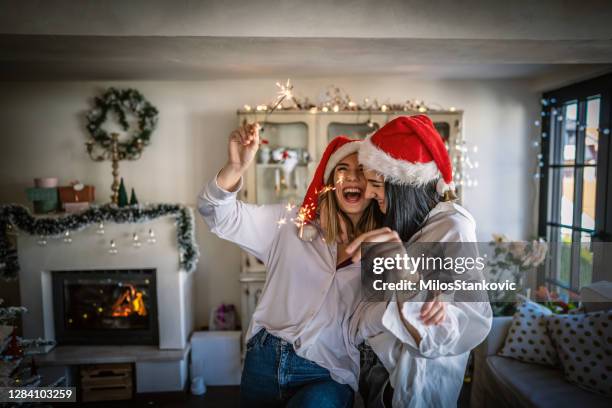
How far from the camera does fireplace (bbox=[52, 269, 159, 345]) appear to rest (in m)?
2.79

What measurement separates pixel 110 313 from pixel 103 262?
0.43 meters

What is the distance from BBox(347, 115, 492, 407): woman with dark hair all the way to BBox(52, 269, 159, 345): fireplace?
6.87 ft

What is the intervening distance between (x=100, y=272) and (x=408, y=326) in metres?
2.53

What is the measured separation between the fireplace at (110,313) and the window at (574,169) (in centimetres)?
272

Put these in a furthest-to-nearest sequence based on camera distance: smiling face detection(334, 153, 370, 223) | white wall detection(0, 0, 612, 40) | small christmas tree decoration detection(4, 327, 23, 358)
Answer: small christmas tree decoration detection(4, 327, 23, 358) < white wall detection(0, 0, 612, 40) < smiling face detection(334, 153, 370, 223)

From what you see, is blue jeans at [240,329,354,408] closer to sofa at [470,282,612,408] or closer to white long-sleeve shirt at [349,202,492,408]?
white long-sleeve shirt at [349,202,492,408]

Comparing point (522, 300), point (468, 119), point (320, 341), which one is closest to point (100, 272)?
point (320, 341)

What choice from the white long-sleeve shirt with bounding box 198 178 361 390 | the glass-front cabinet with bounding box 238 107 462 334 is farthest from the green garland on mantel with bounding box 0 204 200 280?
the white long-sleeve shirt with bounding box 198 178 361 390

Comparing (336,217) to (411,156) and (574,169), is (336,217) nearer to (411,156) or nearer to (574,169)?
(411,156)

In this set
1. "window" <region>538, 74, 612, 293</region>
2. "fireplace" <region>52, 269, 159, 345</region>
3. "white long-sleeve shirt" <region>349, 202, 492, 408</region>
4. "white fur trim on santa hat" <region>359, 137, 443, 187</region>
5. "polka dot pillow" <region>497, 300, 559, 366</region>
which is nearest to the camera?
"white long-sleeve shirt" <region>349, 202, 492, 408</region>

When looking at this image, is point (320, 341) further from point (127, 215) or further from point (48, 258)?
point (48, 258)

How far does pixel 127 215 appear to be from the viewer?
265 centimetres

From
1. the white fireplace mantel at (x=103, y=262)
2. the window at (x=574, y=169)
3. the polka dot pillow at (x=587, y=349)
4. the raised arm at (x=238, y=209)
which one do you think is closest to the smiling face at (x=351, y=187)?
the raised arm at (x=238, y=209)

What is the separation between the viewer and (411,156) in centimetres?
118
